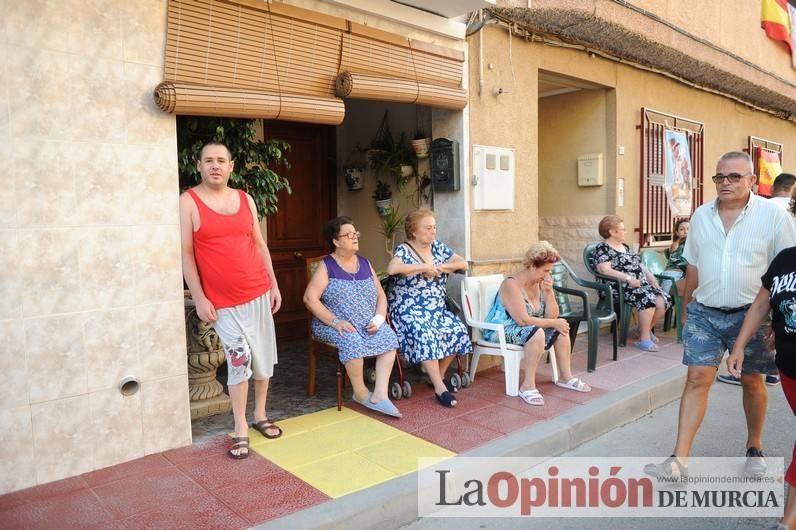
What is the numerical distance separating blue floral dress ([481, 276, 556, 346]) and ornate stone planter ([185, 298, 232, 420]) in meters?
2.17

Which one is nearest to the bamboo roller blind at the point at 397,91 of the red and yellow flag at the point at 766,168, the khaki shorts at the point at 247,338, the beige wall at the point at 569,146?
the khaki shorts at the point at 247,338

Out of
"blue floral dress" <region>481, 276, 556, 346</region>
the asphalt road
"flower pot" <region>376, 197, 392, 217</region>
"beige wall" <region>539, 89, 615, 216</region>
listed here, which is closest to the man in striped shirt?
the asphalt road

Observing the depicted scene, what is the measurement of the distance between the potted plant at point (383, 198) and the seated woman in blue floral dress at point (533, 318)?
1631mm

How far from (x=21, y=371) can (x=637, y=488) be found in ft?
11.1

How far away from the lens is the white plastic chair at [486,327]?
475 cm

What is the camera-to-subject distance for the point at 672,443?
4.05 metres

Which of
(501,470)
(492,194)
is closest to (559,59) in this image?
(492,194)

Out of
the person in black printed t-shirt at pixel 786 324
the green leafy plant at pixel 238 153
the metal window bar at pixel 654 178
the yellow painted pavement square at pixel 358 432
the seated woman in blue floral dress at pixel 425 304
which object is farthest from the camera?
the metal window bar at pixel 654 178

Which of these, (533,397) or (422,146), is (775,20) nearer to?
(422,146)

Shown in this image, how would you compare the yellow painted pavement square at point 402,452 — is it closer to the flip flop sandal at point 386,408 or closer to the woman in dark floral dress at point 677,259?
the flip flop sandal at point 386,408

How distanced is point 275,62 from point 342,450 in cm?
255

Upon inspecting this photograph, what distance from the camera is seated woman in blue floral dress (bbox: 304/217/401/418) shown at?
4.21 m

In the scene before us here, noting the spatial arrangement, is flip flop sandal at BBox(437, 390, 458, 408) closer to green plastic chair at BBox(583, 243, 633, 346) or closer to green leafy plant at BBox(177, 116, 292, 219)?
green leafy plant at BBox(177, 116, 292, 219)

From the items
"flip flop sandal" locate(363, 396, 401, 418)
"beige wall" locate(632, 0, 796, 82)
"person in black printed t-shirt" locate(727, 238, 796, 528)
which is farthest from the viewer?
"beige wall" locate(632, 0, 796, 82)
